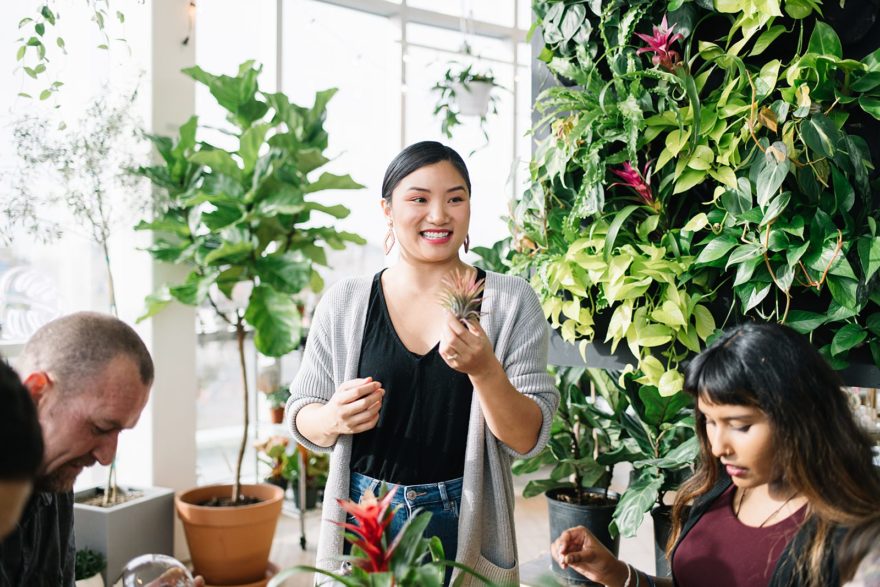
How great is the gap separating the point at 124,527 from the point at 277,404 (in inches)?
50.8

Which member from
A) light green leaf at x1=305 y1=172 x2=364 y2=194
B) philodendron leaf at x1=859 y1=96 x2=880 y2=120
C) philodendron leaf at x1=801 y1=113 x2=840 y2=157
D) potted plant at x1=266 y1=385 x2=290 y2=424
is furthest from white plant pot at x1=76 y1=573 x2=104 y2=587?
philodendron leaf at x1=859 y1=96 x2=880 y2=120

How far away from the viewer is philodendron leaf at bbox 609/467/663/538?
7.27 ft

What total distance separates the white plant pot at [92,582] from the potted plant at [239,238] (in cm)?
39

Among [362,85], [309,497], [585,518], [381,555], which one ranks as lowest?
[309,497]

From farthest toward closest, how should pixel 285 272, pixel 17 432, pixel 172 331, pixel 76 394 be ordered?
pixel 172 331
pixel 285 272
pixel 76 394
pixel 17 432

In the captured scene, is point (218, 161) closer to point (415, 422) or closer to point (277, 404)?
point (277, 404)

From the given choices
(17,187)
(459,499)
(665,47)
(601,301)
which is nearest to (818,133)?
(665,47)

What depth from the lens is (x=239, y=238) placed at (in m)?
3.30

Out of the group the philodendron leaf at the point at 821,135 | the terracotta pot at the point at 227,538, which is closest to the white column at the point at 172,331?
the terracotta pot at the point at 227,538

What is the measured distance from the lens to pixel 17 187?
292cm

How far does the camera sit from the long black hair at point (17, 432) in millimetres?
672

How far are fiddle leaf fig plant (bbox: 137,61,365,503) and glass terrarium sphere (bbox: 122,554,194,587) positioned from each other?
6.84 ft

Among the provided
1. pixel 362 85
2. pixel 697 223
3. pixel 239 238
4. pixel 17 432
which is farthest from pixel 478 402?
pixel 362 85

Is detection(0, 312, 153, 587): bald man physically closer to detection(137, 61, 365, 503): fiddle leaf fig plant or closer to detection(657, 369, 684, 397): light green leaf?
detection(657, 369, 684, 397): light green leaf
